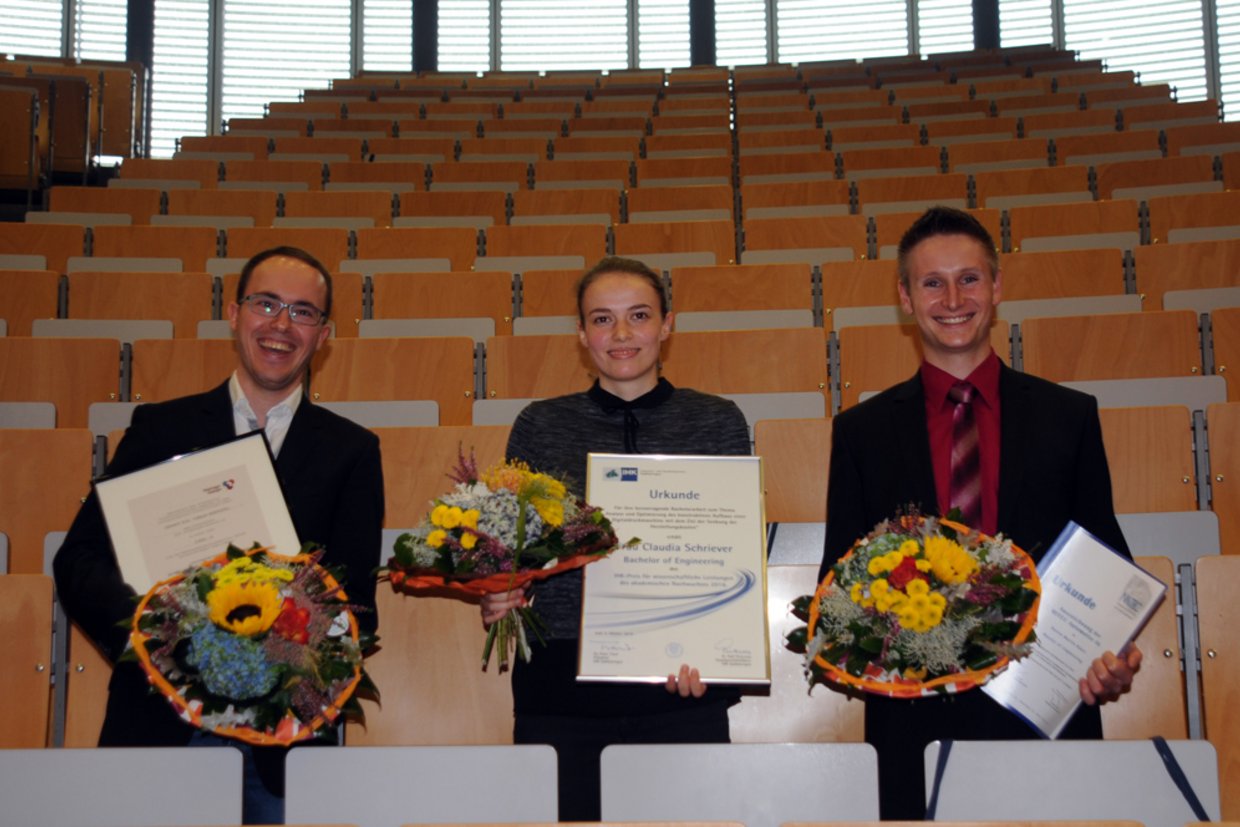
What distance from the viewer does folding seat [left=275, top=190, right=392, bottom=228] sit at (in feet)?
20.6

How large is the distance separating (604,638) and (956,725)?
2.11ft

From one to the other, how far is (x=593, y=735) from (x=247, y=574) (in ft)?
2.37

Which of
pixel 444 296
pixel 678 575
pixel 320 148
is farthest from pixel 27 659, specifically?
pixel 320 148

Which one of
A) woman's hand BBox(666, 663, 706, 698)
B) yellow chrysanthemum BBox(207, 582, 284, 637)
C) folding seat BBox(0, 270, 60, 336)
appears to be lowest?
woman's hand BBox(666, 663, 706, 698)

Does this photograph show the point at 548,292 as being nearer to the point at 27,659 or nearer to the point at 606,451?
the point at 606,451

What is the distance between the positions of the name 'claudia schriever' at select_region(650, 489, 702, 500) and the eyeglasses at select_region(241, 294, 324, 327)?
86 cm

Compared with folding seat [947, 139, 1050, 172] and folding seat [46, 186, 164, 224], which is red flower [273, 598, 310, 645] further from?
folding seat [947, 139, 1050, 172]

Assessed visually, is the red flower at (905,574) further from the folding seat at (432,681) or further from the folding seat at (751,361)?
the folding seat at (751,361)

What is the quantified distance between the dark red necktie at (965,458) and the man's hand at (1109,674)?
330 millimetres

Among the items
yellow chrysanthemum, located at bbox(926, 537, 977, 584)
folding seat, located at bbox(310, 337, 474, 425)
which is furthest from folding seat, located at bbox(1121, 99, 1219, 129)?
yellow chrysanthemum, located at bbox(926, 537, 977, 584)

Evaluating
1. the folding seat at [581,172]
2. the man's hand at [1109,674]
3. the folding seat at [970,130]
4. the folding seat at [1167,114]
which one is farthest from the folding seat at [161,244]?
the folding seat at [1167,114]

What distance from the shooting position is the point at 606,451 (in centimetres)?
217

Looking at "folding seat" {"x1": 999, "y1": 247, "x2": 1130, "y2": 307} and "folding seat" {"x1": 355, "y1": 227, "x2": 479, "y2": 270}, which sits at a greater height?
"folding seat" {"x1": 355, "y1": 227, "x2": 479, "y2": 270}

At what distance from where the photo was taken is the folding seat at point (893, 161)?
697cm
